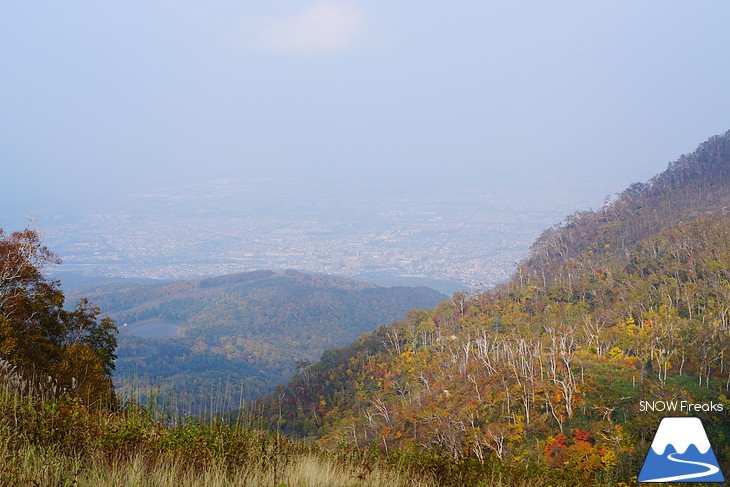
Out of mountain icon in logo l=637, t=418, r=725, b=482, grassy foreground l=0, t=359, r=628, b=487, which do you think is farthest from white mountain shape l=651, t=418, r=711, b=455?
grassy foreground l=0, t=359, r=628, b=487

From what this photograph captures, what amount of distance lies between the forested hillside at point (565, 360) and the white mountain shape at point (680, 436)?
1.34m

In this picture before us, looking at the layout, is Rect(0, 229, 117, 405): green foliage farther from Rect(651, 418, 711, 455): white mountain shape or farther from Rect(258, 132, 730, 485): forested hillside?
Rect(651, 418, 711, 455): white mountain shape

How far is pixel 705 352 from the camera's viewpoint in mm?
23922

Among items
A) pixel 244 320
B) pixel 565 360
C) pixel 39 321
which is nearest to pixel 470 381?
pixel 565 360

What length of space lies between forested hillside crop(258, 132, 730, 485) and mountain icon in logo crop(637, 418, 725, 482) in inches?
47.3

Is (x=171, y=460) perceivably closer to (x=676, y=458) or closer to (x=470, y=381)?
(x=676, y=458)

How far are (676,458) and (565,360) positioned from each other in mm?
23360

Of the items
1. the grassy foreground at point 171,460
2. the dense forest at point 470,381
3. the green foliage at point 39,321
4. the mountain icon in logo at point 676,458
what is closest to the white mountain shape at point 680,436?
the mountain icon in logo at point 676,458

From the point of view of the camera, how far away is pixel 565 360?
27.2 meters

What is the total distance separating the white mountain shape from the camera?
18.3 ft

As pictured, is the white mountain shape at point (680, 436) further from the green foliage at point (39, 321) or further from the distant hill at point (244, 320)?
the distant hill at point (244, 320)

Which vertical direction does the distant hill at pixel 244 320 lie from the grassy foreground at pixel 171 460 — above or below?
below

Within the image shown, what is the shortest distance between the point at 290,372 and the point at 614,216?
61843 mm

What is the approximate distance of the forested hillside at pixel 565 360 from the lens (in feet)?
65.8
